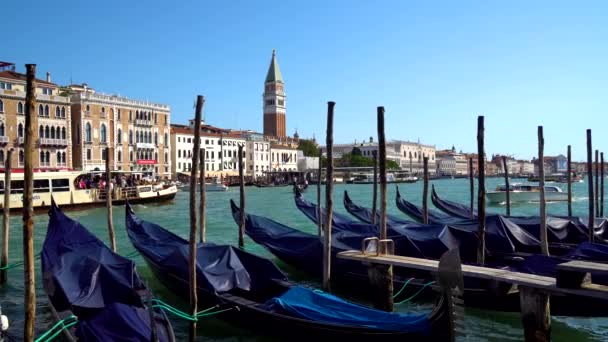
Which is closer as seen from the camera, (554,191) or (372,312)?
(372,312)

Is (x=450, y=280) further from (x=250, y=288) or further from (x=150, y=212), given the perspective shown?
(x=150, y=212)

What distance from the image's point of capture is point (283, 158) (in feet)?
174

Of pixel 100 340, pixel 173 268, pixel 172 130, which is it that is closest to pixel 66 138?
pixel 172 130

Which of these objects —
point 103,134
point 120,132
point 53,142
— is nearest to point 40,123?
point 53,142

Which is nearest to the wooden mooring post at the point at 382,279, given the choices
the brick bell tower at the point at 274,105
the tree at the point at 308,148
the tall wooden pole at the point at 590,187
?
the tall wooden pole at the point at 590,187

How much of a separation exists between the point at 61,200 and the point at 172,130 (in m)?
21.4

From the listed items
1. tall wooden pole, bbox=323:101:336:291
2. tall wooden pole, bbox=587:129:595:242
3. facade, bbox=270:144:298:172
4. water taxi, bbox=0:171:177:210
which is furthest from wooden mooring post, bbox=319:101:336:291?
facade, bbox=270:144:298:172

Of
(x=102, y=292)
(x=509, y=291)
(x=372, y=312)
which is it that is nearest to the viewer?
(x=372, y=312)

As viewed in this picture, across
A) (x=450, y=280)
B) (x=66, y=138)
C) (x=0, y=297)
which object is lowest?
(x=0, y=297)

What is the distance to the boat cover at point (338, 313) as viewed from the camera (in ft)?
13.3

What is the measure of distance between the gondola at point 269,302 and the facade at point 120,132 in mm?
22923

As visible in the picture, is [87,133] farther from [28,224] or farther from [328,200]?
[28,224]

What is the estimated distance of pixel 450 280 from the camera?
3736mm

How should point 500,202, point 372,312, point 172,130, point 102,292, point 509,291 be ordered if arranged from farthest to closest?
1. point 172,130
2. point 500,202
3. point 509,291
4. point 102,292
5. point 372,312
